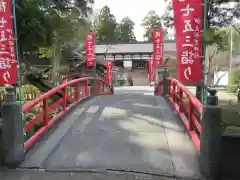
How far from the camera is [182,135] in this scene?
17.0ft

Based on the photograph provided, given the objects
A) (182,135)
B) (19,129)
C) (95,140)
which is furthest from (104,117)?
(19,129)

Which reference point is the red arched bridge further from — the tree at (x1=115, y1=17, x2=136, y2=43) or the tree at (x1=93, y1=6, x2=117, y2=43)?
the tree at (x1=115, y1=17, x2=136, y2=43)

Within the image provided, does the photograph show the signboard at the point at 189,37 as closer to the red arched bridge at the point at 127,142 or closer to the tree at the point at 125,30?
the red arched bridge at the point at 127,142

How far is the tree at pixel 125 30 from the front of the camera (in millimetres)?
60781

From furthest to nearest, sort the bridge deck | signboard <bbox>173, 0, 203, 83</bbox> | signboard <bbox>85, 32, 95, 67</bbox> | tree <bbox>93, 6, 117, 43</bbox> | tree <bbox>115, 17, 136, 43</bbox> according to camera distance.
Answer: tree <bbox>115, 17, 136, 43</bbox>
tree <bbox>93, 6, 117, 43</bbox>
signboard <bbox>85, 32, 95, 67</bbox>
signboard <bbox>173, 0, 203, 83</bbox>
the bridge deck

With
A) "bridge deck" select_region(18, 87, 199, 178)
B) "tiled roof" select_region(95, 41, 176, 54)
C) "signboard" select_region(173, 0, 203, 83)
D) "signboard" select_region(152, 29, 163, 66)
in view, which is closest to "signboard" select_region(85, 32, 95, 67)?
"signboard" select_region(152, 29, 163, 66)

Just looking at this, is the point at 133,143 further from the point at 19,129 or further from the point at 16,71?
the point at 16,71

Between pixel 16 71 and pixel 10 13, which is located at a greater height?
pixel 10 13

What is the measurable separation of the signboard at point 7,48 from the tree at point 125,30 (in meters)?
55.4

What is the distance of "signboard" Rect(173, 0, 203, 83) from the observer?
187 inches

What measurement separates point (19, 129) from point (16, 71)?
1.52 m

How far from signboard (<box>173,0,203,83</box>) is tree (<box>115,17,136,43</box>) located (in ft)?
183

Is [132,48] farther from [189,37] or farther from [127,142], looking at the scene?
[127,142]

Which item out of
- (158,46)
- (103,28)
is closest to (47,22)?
(158,46)
